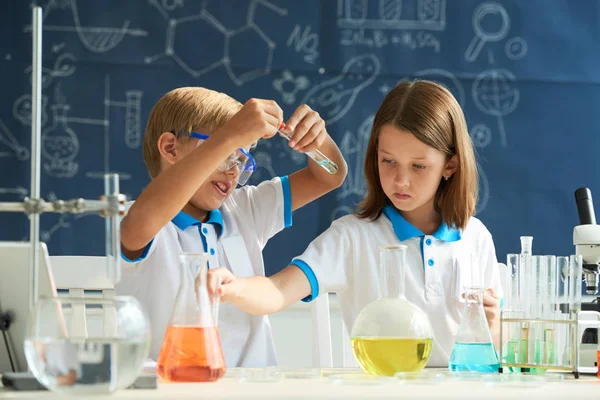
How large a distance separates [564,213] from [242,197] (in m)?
1.78

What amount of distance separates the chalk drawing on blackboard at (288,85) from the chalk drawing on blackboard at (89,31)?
61cm

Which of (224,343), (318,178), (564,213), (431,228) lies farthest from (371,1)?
(224,343)

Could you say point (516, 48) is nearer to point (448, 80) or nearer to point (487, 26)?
point (487, 26)

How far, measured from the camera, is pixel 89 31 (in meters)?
3.21

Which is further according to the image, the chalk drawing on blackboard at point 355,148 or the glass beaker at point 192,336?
the chalk drawing on blackboard at point 355,148

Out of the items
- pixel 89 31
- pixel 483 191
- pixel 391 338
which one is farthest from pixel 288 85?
pixel 391 338

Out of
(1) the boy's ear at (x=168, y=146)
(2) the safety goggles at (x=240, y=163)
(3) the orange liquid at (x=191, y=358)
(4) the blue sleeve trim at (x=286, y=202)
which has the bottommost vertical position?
(3) the orange liquid at (x=191, y=358)

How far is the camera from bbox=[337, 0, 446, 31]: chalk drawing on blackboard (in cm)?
339

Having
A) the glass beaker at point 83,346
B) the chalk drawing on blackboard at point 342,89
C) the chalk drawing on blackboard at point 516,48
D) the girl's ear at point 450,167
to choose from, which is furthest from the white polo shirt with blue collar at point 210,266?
the chalk drawing on blackboard at point 516,48

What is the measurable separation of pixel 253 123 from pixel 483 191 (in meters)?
2.02

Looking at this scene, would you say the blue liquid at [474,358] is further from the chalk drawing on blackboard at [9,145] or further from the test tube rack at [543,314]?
the chalk drawing on blackboard at [9,145]

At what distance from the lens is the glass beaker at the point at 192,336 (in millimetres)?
1095

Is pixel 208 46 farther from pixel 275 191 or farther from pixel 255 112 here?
pixel 255 112

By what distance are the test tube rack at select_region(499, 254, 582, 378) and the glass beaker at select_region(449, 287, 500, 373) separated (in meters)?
0.04
